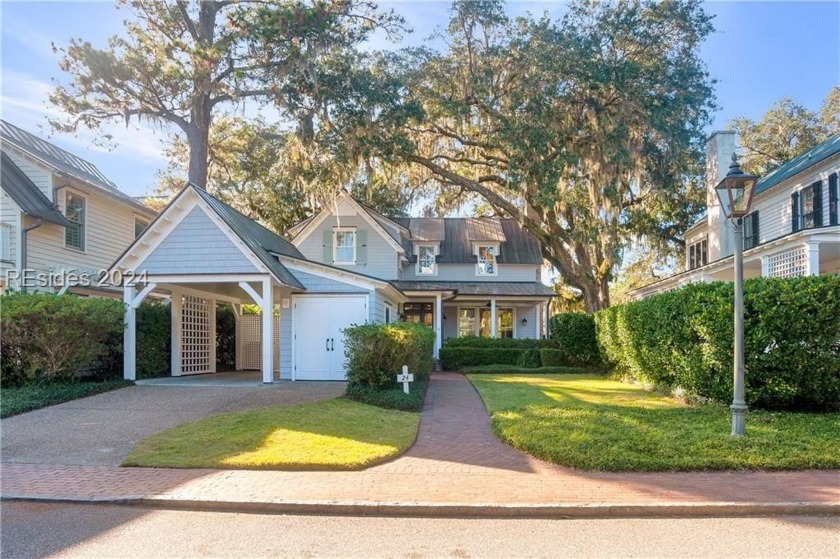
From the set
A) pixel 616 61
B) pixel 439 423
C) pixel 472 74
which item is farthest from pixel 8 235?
pixel 616 61

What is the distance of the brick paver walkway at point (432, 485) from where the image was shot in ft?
18.9

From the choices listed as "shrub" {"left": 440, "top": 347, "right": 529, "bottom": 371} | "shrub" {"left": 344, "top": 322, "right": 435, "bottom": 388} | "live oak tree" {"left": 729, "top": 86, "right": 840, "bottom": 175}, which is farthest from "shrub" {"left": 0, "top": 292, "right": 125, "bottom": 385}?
"live oak tree" {"left": 729, "top": 86, "right": 840, "bottom": 175}

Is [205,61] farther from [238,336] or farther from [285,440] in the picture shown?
[285,440]

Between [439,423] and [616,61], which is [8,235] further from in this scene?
[616,61]

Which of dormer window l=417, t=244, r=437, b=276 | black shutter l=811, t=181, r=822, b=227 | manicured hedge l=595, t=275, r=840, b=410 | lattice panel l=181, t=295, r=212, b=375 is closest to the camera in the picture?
manicured hedge l=595, t=275, r=840, b=410

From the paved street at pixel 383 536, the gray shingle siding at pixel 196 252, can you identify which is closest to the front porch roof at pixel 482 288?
the gray shingle siding at pixel 196 252

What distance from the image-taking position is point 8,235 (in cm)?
1497

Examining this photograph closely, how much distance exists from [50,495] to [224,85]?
17.8 meters

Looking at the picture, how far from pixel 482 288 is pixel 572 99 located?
28.3ft

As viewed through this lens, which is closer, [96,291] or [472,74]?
[96,291]

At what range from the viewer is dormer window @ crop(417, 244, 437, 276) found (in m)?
26.0

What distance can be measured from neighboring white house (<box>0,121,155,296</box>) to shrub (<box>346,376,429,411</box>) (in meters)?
7.23

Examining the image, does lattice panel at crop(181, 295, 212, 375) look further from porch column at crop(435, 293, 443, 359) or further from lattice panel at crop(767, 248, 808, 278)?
lattice panel at crop(767, 248, 808, 278)

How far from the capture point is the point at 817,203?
1772cm
